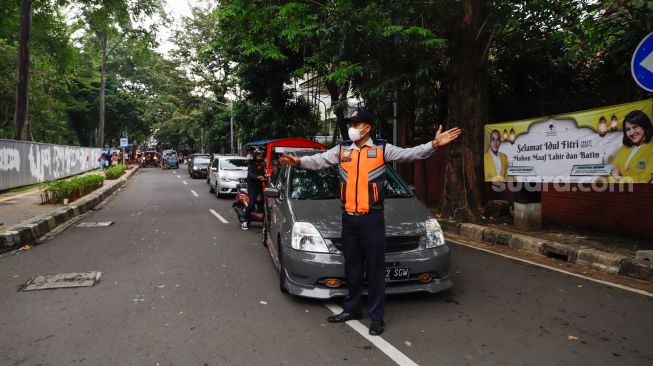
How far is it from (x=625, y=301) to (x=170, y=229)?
7.99 metres

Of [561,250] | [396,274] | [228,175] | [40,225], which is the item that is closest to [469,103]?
[561,250]

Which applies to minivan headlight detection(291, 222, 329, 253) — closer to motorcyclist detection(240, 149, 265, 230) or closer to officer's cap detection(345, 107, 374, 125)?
officer's cap detection(345, 107, 374, 125)

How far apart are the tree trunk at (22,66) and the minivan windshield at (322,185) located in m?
15.4

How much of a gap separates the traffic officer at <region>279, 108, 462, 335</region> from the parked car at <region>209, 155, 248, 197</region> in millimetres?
11818

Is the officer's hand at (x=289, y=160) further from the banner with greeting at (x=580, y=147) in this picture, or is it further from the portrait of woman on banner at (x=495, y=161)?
the portrait of woman on banner at (x=495, y=161)

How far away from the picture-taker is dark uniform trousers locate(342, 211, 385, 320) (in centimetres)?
393

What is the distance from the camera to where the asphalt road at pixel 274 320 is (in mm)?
3461

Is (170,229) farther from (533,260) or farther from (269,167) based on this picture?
(533,260)

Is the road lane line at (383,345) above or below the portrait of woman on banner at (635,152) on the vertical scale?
below

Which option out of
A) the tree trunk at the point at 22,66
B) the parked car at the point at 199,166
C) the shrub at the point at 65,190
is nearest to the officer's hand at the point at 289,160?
the shrub at the point at 65,190

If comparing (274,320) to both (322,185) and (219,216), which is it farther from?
(219,216)

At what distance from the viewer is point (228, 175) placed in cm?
1666

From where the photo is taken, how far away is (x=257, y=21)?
1105cm

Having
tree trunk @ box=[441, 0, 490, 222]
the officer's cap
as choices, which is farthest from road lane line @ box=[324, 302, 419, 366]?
tree trunk @ box=[441, 0, 490, 222]
